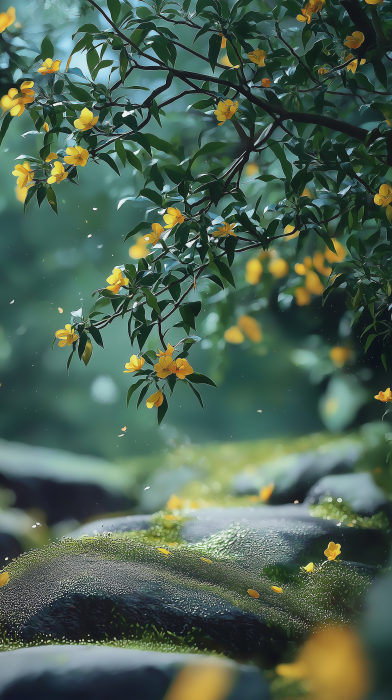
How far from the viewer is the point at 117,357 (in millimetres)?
2752

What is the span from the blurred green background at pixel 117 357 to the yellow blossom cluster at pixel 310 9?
5.18 feet

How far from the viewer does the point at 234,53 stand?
1.19 metres

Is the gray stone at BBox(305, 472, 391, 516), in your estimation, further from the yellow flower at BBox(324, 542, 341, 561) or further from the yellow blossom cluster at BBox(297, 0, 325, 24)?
the yellow blossom cluster at BBox(297, 0, 325, 24)

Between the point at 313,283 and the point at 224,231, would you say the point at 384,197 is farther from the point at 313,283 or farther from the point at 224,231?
the point at 313,283

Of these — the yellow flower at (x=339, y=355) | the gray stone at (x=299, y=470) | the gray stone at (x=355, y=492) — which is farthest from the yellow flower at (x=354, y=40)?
the gray stone at (x=299, y=470)

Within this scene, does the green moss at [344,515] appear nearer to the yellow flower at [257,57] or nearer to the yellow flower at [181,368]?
the yellow flower at [181,368]

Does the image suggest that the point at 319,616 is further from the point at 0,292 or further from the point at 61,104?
the point at 0,292

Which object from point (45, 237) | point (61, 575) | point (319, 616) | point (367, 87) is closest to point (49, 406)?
point (45, 237)

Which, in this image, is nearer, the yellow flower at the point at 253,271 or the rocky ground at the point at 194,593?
the rocky ground at the point at 194,593

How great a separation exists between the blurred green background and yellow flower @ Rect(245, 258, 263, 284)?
0.12 feet

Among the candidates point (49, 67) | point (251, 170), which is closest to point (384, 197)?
point (49, 67)

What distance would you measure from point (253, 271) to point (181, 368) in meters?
1.78

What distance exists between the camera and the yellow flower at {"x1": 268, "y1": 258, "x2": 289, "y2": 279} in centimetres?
268

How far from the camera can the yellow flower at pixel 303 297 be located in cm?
255
